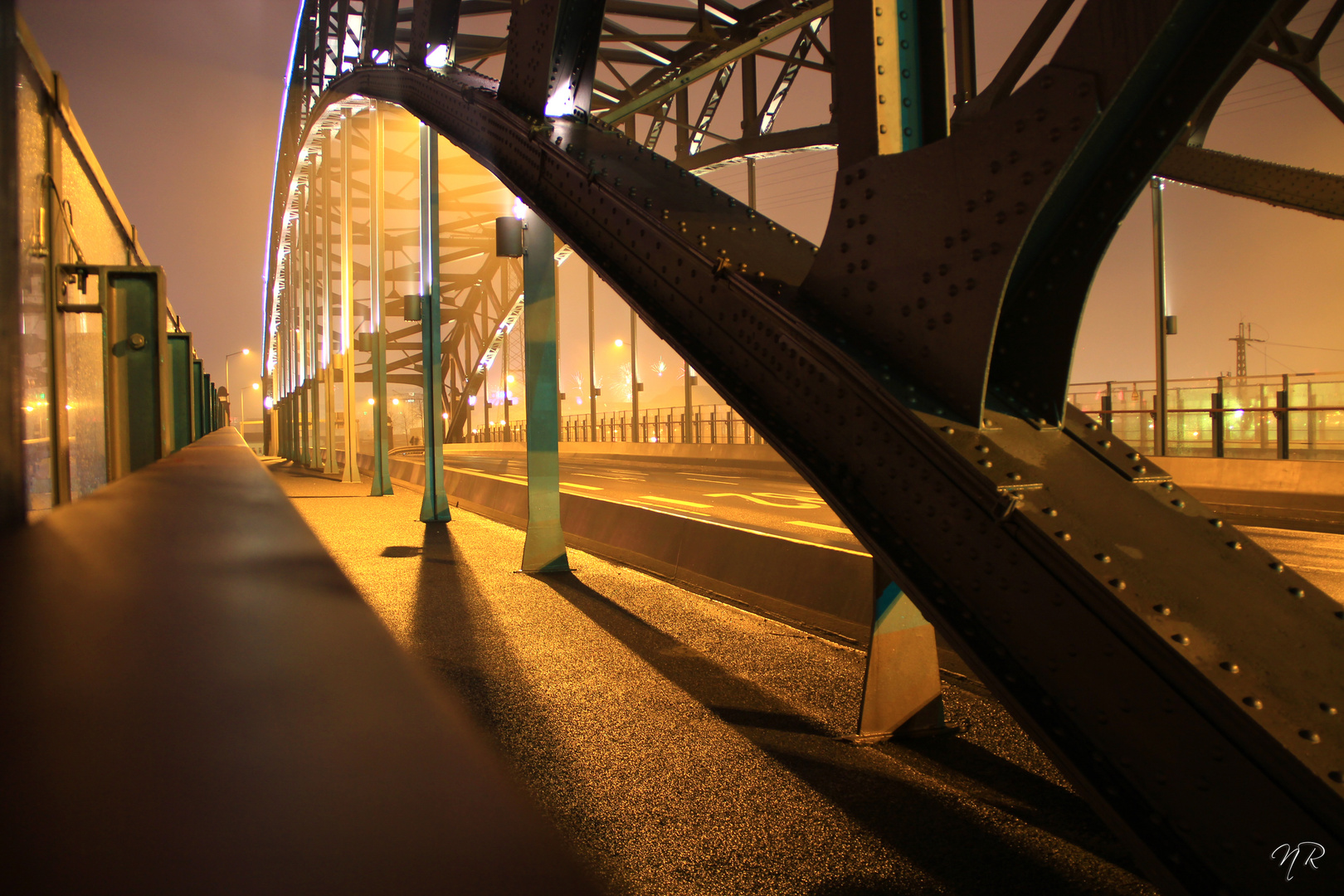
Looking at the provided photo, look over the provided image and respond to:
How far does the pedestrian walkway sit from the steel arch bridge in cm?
84

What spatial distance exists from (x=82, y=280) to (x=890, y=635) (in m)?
3.83

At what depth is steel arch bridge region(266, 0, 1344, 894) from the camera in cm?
197

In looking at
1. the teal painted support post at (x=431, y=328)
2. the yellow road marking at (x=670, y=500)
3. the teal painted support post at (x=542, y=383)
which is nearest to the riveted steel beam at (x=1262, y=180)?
the yellow road marking at (x=670, y=500)

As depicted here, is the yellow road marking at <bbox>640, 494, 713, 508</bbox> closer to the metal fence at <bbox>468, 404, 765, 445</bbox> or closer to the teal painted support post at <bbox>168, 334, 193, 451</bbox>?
the teal painted support post at <bbox>168, 334, 193, 451</bbox>

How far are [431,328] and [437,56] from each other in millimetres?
4819

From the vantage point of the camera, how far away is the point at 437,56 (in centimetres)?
818

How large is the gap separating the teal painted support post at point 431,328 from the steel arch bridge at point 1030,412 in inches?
339

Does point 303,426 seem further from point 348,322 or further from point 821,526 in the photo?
point 821,526

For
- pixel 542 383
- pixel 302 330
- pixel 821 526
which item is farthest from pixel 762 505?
pixel 302 330

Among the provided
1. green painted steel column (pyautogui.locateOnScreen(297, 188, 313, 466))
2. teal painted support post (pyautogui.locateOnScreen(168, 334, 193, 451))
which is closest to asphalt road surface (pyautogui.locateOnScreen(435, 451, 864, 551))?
teal painted support post (pyautogui.locateOnScreen(168, 334, 193, 451))

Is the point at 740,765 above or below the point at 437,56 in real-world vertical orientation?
below

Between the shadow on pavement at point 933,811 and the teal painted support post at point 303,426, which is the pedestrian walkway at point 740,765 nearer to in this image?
the shadow on pavement at point 933,811

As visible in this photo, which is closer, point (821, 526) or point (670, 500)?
point (821, 526)

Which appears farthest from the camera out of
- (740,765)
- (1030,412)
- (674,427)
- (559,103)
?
(674,427)
